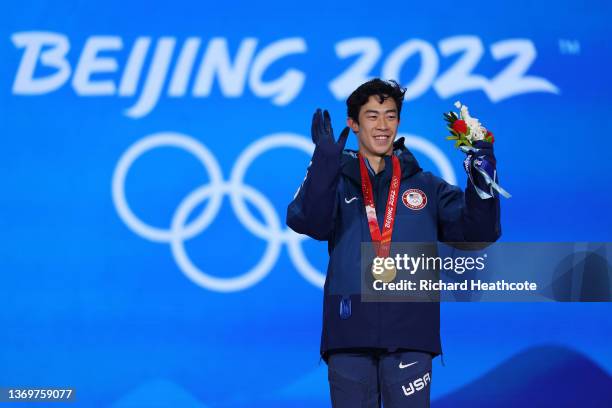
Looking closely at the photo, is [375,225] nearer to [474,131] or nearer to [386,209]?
[386,209]

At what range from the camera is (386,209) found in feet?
11.7

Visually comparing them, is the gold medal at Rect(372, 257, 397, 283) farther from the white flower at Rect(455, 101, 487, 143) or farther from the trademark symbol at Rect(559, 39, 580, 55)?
the trademark symbol at Rect(559, 39, 580, 55)

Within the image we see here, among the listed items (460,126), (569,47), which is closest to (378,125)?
(460,126)

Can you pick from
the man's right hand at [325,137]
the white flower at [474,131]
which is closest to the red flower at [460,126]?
the white flower at [474,131]

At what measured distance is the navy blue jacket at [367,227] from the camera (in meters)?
3.38

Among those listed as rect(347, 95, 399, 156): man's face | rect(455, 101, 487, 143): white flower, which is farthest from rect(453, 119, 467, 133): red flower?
rect(347, 95, 399, 156): man's face

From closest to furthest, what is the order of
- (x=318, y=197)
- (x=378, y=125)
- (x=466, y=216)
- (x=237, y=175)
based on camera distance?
(x=318, y=197)
(x=466, y=216)
(x=378, y=125)
(x=237, y=175)

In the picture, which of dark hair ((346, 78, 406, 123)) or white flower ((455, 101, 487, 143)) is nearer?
white flower ((455, 101, 487, 143))

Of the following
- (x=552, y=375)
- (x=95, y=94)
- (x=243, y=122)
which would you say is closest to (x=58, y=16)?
(x=95, y=94)

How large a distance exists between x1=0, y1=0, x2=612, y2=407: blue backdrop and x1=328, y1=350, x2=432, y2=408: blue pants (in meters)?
1.71

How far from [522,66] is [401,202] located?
1895 millimetres

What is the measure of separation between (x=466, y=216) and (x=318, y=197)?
20.6 inches

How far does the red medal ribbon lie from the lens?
11.5ft

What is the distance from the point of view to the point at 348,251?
11.5 feet
